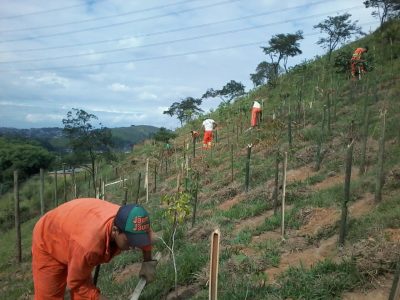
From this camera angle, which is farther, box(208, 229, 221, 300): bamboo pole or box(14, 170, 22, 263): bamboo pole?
box(14, 170, 22, 263): bamboo pole

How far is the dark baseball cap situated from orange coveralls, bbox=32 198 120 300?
0.20 metres

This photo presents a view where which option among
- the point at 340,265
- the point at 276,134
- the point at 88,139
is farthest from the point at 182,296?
the point at 88,139

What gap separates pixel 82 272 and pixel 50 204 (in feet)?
55.8

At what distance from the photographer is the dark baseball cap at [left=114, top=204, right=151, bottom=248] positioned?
298 cm

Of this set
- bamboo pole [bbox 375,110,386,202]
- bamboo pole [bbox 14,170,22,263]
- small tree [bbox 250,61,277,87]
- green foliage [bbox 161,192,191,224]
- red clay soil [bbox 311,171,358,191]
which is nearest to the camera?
green foliage [bbox 161,192,191,224]

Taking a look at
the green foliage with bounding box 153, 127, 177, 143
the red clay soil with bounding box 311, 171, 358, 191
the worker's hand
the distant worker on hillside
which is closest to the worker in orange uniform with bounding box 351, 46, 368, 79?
the distant worker on hillside

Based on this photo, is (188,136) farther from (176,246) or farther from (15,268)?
(176,246)

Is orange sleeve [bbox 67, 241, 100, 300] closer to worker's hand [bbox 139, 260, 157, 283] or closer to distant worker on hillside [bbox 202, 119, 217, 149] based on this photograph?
worker's hand [bbox 139, 260, 157, 283]

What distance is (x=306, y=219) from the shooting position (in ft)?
19.5

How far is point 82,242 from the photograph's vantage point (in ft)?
10.2

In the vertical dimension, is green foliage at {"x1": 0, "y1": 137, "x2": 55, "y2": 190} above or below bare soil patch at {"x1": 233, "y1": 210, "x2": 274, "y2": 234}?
below

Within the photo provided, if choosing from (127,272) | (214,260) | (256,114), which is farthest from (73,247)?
(256,114)

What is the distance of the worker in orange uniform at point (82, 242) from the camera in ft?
9.96

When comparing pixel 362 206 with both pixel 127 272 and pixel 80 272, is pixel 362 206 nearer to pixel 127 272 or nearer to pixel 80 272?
pixel 127 272
